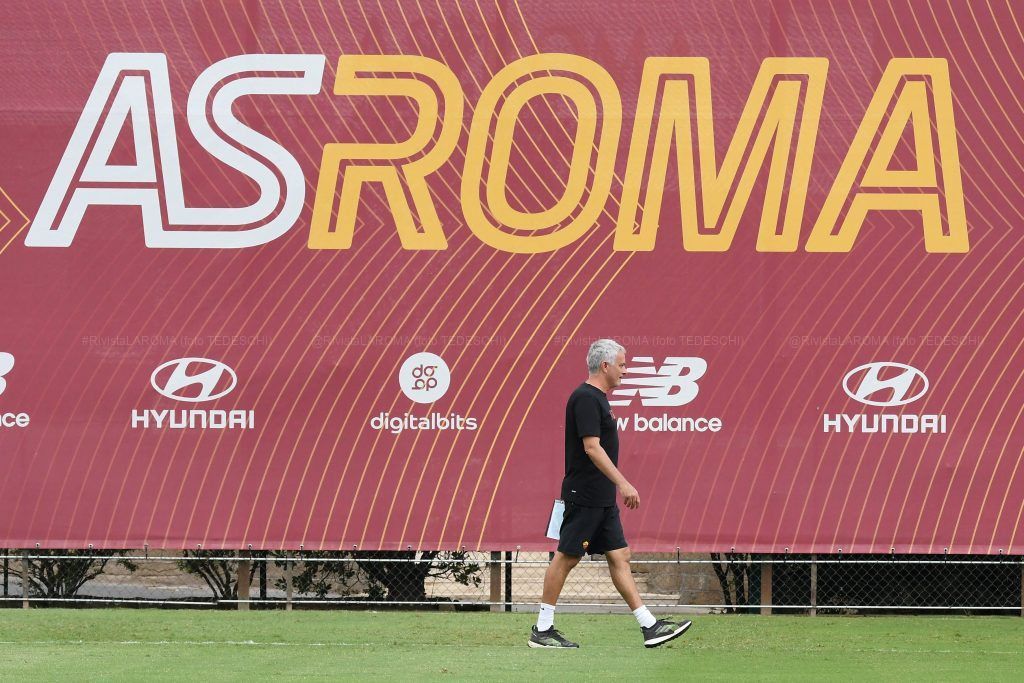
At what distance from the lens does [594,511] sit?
20.7ft

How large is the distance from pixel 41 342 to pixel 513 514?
2.88m

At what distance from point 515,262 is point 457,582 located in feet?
6.62

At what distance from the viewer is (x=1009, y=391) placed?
787 centimetres

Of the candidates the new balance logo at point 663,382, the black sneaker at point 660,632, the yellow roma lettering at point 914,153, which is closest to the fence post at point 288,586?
the new balance logo at point 663,382

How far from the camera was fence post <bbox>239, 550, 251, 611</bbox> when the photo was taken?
27.7 ft

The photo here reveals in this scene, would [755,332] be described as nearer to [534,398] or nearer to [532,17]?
[534,398]

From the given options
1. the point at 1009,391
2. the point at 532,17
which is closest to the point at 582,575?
the point at 1009,391

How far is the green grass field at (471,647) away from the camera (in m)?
6.39

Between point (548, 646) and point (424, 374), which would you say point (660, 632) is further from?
point (424, 374)

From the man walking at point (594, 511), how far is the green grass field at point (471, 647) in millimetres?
267

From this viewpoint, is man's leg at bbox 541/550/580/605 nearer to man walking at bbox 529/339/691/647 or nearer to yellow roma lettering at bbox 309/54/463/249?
man walking at bbox 529/339/691/647

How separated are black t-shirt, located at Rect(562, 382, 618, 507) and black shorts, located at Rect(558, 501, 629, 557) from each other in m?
0.04

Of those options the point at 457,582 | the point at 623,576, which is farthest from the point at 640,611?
the point at 457,582

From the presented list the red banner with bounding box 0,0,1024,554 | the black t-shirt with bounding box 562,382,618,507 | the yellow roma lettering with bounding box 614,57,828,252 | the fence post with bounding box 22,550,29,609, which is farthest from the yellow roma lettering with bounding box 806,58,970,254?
the fence post with bounding box 22,550,29,609
